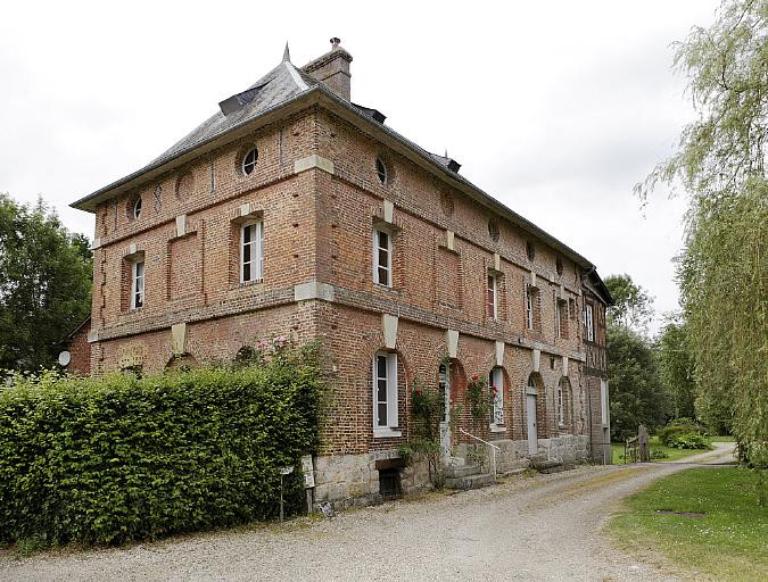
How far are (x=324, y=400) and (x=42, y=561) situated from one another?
493 cm

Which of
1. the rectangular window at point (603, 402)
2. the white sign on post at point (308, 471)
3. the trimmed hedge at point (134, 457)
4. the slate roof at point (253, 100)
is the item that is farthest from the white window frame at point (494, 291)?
the trimmed hedge at point (134, 457)

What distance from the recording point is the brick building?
12773mm

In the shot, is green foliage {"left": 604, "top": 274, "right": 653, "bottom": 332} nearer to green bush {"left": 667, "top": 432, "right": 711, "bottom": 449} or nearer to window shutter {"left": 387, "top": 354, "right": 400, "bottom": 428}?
green bush {"left": 667, "top": 432, "right": 711, "bottom": 449}

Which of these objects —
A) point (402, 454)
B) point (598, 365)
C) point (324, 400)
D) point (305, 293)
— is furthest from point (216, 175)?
point (598, 365)

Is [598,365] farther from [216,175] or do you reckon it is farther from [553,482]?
[216,175]

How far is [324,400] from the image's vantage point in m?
12.1

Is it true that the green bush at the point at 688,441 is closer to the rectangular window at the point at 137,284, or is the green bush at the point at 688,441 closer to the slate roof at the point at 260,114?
the slate roof at the point at 260,114

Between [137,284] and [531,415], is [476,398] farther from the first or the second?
[137,284]

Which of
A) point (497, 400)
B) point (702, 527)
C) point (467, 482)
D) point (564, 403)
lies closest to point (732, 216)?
point (702, 527)

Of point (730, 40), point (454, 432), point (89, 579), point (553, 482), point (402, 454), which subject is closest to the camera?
point (89, 579)

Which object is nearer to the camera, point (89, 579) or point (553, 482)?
point (89, 579)

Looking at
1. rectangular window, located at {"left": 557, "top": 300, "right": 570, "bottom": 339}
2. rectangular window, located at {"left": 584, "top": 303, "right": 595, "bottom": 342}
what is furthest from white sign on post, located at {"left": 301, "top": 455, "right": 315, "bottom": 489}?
rectangular window, located at {"left": 584, "top": 303, "right": 595, "bottom": 342}

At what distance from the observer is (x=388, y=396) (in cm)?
1420

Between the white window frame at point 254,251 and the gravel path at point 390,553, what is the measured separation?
4.92 m
